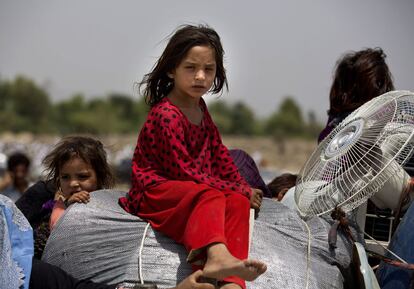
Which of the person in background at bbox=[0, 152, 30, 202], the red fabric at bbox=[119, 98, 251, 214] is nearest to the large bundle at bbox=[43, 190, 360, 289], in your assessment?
the red fabric at bbox=[119, 98, 251, 214]

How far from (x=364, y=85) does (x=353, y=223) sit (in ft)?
2.99

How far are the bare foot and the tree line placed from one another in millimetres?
51976

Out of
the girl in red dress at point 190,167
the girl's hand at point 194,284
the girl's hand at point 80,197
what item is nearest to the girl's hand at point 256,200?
the girl in red dress at point 190,167

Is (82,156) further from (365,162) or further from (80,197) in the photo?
(365,162)

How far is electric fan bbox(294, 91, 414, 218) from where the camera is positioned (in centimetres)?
338

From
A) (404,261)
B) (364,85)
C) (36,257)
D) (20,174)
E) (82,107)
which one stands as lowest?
(82,107)

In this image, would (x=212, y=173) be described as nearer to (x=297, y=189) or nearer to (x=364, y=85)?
(x=297, y=189)

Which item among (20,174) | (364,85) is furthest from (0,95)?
(364,85)

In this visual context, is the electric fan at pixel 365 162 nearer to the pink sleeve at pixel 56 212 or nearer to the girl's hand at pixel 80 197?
the girl's hand at pixel 80 197

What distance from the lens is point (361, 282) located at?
11.1ft

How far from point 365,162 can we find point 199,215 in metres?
0.80

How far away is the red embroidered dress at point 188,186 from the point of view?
3.15 metres

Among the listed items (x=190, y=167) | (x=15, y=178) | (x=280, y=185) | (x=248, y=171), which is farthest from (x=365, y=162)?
(x=15, y=178)

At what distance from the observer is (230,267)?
287 cm
